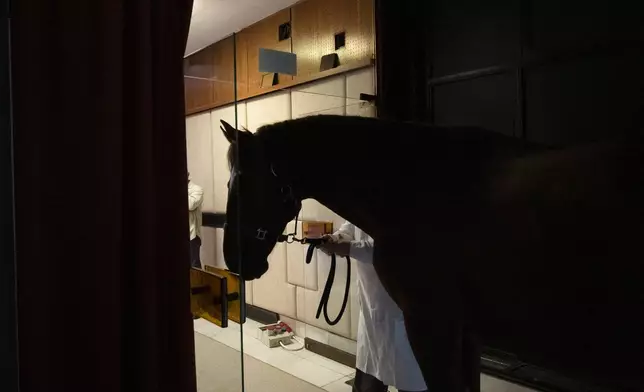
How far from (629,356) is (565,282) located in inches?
7.7

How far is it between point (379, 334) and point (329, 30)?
54.3 inches

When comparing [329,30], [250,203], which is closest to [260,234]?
[250,203]

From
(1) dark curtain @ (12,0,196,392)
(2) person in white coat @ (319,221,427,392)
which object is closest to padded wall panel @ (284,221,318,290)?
(2) person in white coat @ (319,221,427,392)

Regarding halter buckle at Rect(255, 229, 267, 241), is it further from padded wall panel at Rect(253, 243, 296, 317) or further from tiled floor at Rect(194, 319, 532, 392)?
padded wall panel at Rect(253, 243, 296, 317)

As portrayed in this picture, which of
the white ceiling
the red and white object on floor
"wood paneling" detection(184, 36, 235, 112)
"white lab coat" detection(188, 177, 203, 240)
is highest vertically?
the white ceiling

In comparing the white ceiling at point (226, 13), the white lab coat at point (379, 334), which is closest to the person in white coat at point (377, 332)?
the white lab coat at point (379, 334)

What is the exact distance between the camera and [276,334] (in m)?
2.13

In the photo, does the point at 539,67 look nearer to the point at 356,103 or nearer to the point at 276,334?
the point at 356,103

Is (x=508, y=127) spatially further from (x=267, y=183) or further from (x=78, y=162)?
(x=78, y=162)

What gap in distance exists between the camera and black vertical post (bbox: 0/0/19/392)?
2.52ft

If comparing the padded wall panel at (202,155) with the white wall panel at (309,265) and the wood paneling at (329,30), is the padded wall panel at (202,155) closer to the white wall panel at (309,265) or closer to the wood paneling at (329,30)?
the white wall panel at (309,265)

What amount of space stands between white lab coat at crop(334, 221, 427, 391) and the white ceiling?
4.58 feet

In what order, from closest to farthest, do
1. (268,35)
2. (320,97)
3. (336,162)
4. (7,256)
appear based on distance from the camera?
(7,256) → (336,162) → (320,97) → (268,35)

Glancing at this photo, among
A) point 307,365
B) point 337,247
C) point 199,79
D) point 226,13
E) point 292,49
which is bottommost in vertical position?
point 307,365
